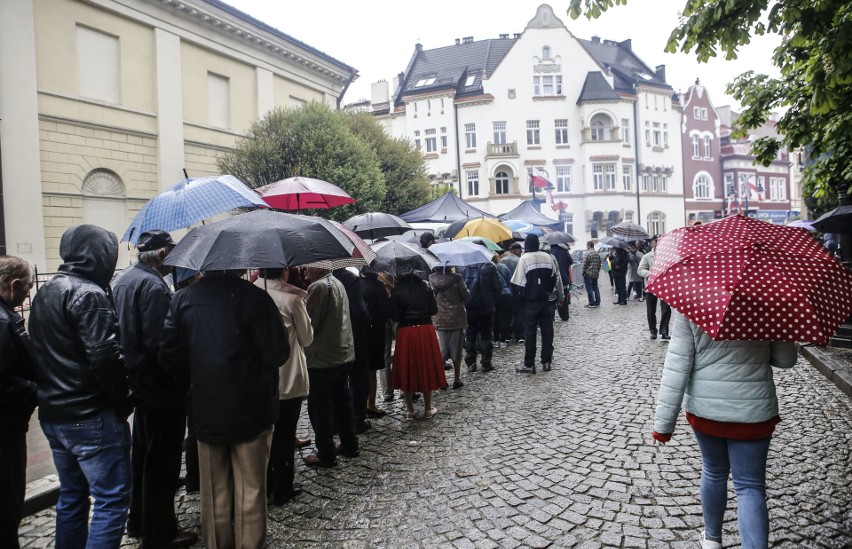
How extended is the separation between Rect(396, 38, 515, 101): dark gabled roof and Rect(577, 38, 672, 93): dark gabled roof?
25.2ft

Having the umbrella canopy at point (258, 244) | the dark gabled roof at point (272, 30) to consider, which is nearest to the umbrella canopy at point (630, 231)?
the umbrella canopy at point (258, 244)

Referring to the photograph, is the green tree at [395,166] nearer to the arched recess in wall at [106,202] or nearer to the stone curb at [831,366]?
the arched recess in wall at [106,202]

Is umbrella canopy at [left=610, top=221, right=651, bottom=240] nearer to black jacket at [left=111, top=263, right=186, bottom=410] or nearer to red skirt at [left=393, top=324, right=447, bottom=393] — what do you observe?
red skirt at [left=393, top=324, right=447, bottom=393]

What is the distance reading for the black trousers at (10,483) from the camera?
3.14 metres

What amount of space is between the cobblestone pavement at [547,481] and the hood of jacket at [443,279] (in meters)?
1.66

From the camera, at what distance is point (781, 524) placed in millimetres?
3643

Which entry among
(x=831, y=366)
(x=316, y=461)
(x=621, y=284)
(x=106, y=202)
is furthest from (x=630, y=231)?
(x=106, y=202)

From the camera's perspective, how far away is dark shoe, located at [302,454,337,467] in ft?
16.5

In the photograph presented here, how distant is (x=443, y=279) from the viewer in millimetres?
7965

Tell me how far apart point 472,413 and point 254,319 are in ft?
12.7

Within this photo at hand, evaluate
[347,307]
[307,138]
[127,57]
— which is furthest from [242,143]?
[347,307]

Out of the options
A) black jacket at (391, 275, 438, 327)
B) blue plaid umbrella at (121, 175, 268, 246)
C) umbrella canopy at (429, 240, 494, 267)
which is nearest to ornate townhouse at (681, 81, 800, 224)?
umbrella canopy at (429, 240, 494, 267)

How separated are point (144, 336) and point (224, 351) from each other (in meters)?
0.73

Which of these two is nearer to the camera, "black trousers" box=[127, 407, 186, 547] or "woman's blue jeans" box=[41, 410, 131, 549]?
"woman's blue jeans" box=[41, 410, 131, 549]
